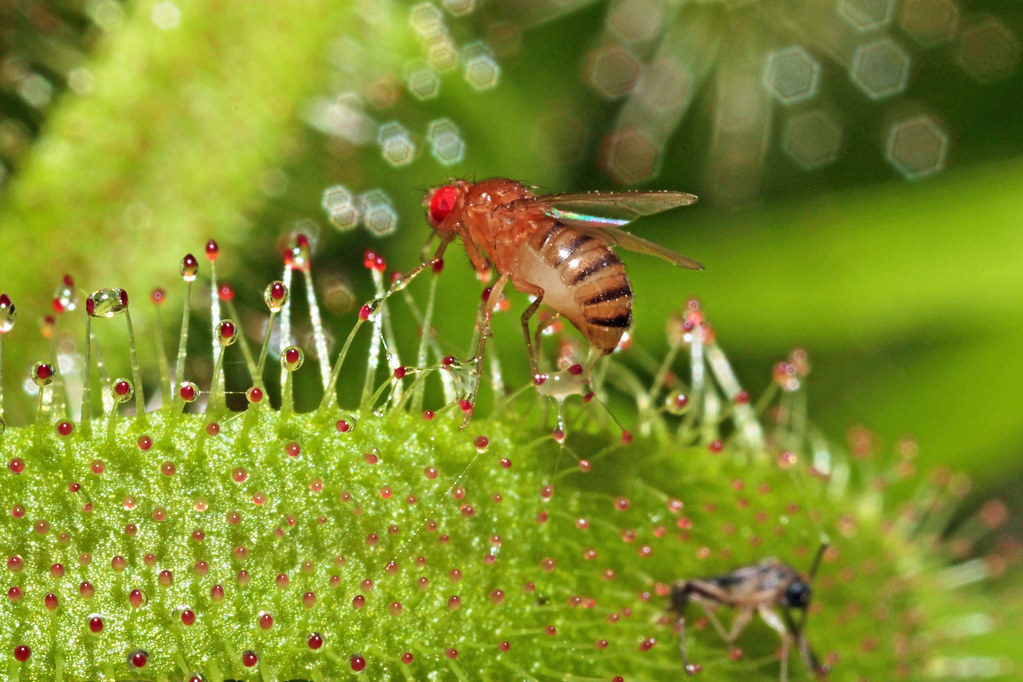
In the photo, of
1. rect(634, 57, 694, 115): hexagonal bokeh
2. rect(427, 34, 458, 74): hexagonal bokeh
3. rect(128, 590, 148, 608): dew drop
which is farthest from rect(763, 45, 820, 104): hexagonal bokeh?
rect(128, 590, 148, 608): dew drop

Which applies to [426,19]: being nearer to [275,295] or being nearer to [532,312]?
[532,312]

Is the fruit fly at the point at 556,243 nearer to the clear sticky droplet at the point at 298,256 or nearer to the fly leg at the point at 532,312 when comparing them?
the fly leg at the point at 532,312

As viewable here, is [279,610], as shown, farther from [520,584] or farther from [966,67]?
[966,67]

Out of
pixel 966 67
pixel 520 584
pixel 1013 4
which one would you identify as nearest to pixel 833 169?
pixel 966 67

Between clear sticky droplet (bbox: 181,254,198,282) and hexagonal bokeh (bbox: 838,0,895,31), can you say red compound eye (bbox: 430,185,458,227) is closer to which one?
clear sticky droplet (bbox: 181,254,198,282)

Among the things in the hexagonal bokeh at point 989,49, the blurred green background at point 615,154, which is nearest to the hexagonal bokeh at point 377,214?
the blurred green background at point 615,154
